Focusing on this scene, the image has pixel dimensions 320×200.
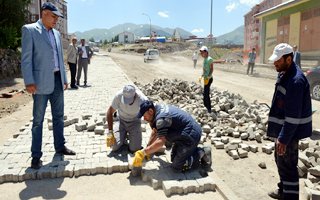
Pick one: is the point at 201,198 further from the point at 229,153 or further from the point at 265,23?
the point at 265,23

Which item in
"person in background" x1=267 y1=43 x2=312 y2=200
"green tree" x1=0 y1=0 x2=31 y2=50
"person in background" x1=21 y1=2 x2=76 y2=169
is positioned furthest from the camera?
"green tree" x1=0 y1=0 x2=31 y2=50

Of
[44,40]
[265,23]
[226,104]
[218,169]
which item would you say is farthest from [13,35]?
[265,23]

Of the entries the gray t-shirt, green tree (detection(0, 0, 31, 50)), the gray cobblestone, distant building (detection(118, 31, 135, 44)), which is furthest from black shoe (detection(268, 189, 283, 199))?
distant building (detection(118, 31, 135, 44))

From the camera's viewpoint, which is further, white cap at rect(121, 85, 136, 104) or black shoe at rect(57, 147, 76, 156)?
black shoe at rect(57, 147, 76, 156)

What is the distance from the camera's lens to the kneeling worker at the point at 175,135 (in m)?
4.39

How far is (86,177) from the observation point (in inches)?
187

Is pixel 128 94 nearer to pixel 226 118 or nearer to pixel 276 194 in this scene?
pixel 276 194

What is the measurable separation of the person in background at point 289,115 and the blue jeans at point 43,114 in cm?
306

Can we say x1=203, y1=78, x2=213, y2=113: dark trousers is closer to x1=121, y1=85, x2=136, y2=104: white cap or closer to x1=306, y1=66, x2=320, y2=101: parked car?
x1=121, y1=85, x2=136, y2=104: white cap

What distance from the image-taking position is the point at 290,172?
149 inches

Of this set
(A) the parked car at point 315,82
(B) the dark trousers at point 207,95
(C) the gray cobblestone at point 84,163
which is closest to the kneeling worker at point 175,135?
(C) the gray cobblestone at point 84,163

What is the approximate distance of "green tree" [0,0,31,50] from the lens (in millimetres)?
17062

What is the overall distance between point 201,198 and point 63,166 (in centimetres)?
207

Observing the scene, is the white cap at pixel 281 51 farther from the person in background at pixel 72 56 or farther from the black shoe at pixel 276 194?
the person in background at pixel 72 56
